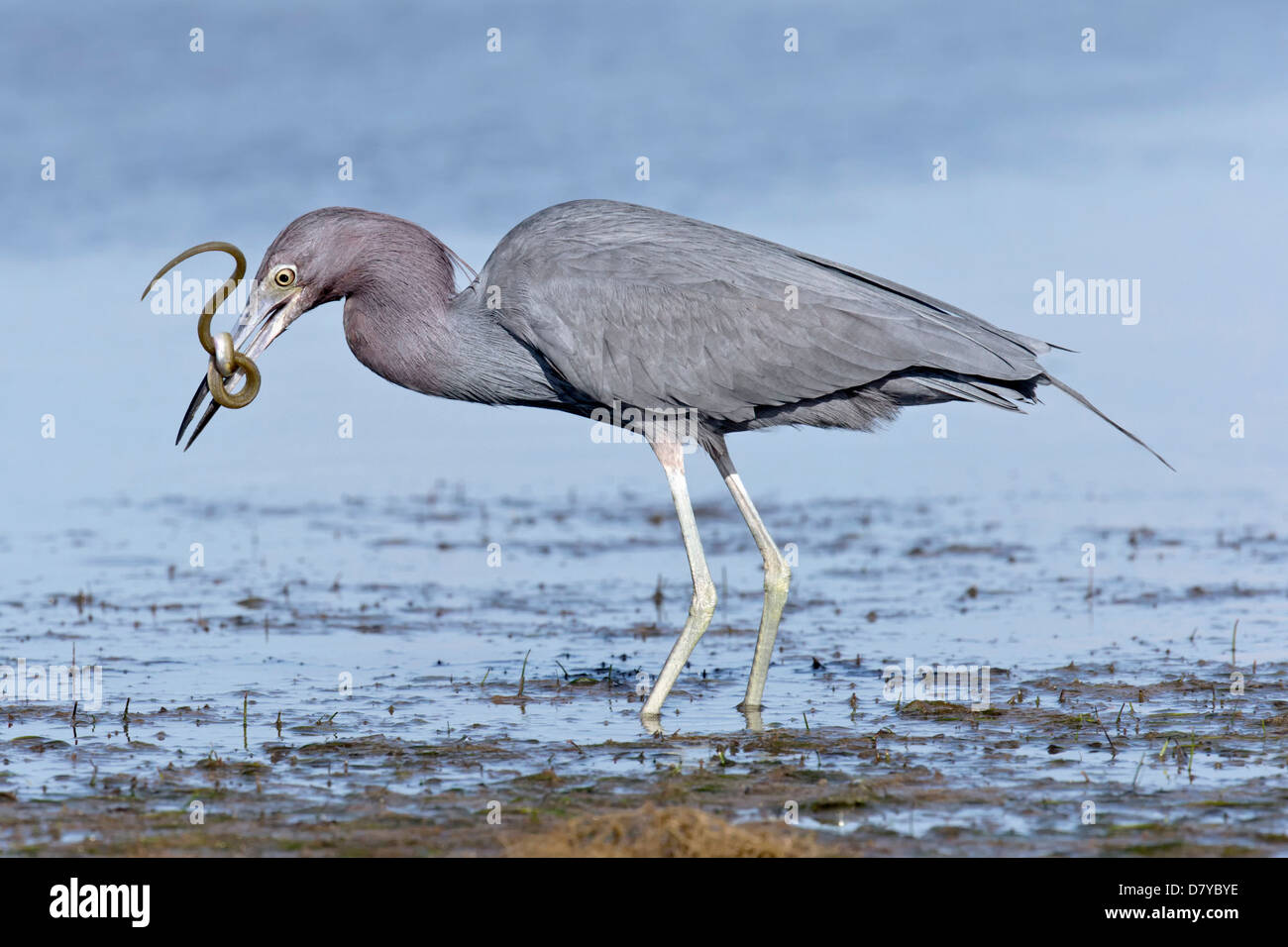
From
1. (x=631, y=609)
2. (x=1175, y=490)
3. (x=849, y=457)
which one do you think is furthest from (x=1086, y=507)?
(x=631, y=609)

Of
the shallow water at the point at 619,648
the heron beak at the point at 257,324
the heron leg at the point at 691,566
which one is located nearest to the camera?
the shallow water at the point at 619,648

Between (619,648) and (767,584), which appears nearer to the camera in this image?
(767,584)

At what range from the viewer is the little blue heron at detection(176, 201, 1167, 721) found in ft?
24.5

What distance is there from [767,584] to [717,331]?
124 cm

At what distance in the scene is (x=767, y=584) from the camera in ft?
25.8

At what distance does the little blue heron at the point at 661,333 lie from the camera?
294 inches

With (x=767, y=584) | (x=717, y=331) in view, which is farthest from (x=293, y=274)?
(x=767, y=584)

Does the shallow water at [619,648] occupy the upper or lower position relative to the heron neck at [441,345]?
lower

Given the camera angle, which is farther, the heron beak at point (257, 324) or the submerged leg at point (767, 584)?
the heron beak at point (257, 324)

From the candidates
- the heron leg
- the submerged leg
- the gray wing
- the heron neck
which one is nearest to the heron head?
the heron neck

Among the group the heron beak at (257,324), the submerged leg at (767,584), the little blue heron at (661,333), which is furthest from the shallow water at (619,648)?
the heron beak at (257,324)

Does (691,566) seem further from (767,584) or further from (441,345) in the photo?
(441,345)

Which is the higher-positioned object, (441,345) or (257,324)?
(257,324)

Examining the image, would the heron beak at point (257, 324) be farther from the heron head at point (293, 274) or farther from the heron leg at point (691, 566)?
the heron leg at point (691, 566)
